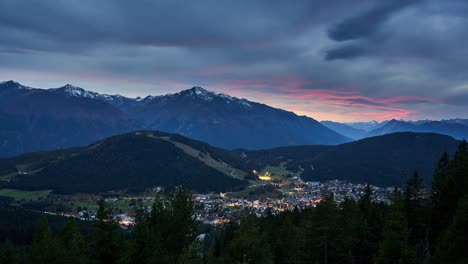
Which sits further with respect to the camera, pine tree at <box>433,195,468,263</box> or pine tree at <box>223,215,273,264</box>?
pine tree at <box>223,215,273,264</box>

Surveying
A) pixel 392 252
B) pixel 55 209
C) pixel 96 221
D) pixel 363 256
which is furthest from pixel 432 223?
pixel 55 209

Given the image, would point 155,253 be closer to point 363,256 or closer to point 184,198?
point 184,198

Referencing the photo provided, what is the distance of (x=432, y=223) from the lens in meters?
48.6

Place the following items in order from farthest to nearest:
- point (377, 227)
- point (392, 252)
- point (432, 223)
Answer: point (377, 227) → point (432, 223) → point (392, 252)

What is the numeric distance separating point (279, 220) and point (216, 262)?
48.2 meters

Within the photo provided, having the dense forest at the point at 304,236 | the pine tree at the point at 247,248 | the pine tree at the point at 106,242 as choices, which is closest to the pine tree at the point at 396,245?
the dense forest at the point at 304,236

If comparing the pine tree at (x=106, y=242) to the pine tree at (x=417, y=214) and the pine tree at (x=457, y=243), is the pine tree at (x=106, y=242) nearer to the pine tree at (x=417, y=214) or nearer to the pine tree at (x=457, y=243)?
the pine tree at (x=457, y=243)

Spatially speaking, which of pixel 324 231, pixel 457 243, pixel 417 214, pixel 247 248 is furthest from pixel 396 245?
pixel 417 214

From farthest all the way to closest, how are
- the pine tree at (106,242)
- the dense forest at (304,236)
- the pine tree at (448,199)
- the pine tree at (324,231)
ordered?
the pine tree at (448,199) < the pine tree at (324,231) < the dense forest at (304,236) < the pine tree at (106,242)

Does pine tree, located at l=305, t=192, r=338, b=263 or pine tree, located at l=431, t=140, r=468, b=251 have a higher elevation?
pine tree, located at l=431, t=140, r=468, b=251

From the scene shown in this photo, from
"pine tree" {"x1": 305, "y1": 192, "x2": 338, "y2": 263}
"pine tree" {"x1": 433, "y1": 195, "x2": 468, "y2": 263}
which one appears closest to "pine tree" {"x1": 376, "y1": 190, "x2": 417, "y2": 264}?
"pine tree" {"x1": 433, "y1": 195, "x2": 468, "y2": 263}

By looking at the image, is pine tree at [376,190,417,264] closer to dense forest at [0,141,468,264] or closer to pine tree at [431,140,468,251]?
dense forest at [0,141,468,264]

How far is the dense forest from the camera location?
3106 centimetres

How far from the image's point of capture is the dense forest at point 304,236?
31.1 metres
